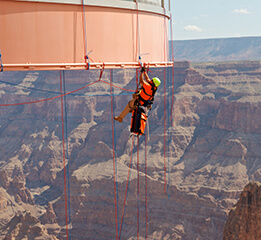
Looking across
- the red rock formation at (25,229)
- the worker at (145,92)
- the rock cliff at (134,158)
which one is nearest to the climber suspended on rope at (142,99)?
the worker at (145,92)

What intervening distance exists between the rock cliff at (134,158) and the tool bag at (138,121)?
4288 cm

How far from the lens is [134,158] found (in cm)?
10831

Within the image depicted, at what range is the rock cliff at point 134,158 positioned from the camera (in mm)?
78875

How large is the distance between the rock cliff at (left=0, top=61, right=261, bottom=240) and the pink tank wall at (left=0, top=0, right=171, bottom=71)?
45854 millimetres

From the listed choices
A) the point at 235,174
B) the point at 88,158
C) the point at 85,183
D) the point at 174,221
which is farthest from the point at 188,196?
the point at 88,158

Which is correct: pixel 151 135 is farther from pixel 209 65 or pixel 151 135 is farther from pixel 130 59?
pixel 130 59

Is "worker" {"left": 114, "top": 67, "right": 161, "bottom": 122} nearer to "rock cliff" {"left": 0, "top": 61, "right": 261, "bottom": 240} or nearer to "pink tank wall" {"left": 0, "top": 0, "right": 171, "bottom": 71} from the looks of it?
"pink tank wall" {"left": 0, "top": 0, "right": 171, "bottom": 71}

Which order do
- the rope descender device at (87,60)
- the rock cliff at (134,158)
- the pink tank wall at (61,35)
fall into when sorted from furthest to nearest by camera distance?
the rock cliff at (134,158)
the rope descender device at (87,60)
the pink tank wall at (61,35)

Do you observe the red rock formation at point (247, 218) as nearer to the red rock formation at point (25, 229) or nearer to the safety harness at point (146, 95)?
the safety harness at point (146, 95)

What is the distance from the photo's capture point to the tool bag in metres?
14.7

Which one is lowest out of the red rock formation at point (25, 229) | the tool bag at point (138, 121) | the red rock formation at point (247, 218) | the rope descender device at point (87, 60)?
the red rock formation at point (25, 229)

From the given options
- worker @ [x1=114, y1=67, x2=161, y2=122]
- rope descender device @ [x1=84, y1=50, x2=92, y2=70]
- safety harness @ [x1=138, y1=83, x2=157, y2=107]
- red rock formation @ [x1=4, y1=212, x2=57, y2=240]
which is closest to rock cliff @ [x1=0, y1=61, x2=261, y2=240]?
red rock formation @ [x1=4, y1=212, x2=57, y2=240]

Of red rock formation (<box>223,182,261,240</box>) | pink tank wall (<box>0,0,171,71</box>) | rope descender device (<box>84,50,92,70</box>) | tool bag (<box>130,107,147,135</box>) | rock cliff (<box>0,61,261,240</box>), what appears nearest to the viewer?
pink tank wall (<box>0,0,171,71</box>)

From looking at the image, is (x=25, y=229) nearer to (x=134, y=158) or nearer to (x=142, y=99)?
(x=134, y=158)
